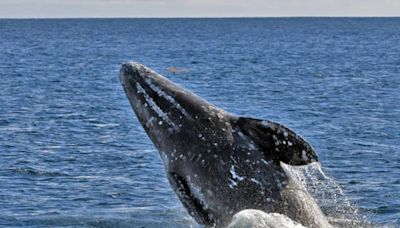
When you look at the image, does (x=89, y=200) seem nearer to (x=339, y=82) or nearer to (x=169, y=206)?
(x=169, y=206)

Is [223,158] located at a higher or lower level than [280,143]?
lower

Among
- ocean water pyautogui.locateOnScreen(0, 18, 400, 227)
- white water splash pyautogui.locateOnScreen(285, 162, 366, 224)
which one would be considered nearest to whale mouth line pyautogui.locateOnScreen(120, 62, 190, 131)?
white water splash pyautogui.locateOnScreen(285, 162, 366, 224)

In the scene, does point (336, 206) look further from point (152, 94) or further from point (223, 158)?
point (223, 158)

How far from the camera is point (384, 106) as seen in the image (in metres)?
43.6

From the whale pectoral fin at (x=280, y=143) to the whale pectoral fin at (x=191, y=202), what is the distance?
1.10m

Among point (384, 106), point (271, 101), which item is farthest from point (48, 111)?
point (384, 106)

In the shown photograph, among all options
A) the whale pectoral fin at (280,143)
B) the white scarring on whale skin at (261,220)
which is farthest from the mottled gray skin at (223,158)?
the white scarring on whale skin at (261,220)

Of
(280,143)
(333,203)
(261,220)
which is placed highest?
(280,143)

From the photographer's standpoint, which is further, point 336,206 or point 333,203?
point 333,203

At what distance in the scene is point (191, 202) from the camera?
39.5ft

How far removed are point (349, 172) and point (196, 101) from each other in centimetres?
1242

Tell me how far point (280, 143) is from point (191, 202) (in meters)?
1.52

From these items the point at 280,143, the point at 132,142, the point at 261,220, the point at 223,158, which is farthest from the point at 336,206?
the point at 132,142

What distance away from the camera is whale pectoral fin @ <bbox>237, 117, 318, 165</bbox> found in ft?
37.3
